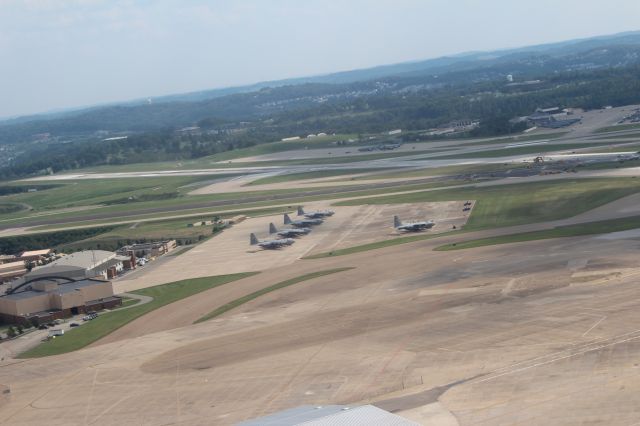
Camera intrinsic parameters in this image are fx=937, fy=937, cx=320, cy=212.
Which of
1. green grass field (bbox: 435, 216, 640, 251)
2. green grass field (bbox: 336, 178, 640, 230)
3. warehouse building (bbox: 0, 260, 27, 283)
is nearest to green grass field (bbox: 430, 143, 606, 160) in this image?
green grass field (bbox: 336, 178, 640, 230)

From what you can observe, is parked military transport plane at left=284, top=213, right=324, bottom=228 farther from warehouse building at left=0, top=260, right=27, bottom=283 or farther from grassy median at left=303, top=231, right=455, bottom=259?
warehouse building at left=0, top=260, right=27, bottom=283

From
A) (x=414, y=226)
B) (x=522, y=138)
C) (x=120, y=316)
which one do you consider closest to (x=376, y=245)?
(x=414, y=226)

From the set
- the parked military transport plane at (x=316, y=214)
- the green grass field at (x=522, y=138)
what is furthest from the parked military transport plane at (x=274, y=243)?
the green grass field at (x=522, y=138)

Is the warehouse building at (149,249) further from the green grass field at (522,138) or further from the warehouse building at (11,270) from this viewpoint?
the green grass field at (522,138)

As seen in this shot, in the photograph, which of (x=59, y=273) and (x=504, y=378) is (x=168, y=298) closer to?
(x=59, y=273)

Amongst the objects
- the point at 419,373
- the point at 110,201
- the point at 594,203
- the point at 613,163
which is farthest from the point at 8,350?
the point at 110,201
